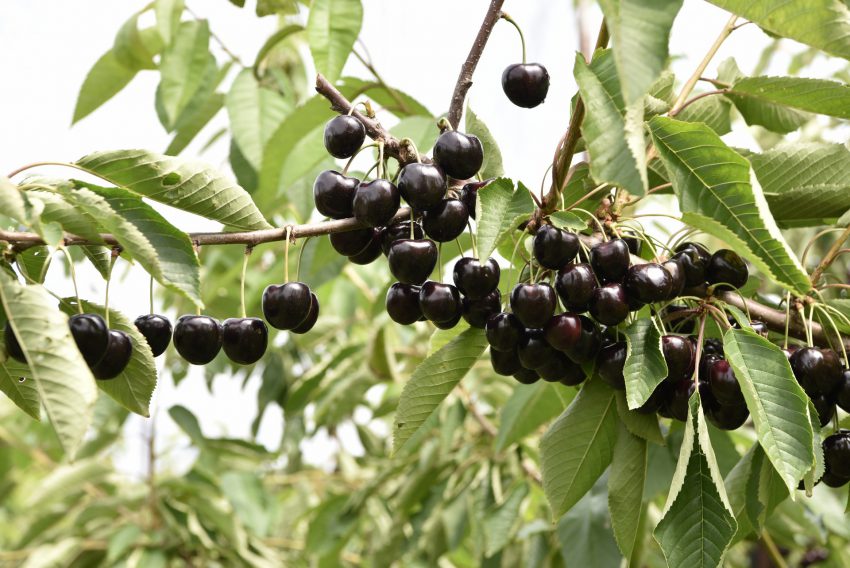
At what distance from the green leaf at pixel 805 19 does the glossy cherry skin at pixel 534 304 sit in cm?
45

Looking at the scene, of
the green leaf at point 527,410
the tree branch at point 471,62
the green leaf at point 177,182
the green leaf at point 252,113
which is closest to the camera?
the green leaf at point 177,182

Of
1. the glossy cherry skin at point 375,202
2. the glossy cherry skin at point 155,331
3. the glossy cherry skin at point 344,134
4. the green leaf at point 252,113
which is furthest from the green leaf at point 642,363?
the green leaf at point 252,113

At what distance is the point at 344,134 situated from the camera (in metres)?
1.30

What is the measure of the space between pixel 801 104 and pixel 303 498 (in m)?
2.86

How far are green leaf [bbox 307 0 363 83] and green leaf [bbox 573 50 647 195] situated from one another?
726 millimetres

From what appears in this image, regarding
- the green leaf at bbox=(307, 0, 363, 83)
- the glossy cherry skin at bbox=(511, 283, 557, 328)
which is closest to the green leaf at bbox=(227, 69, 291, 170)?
the green leaf at bbox=(307, 0, 363, 83)

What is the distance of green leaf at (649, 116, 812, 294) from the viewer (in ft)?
3.76

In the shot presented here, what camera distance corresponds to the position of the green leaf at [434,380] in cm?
140

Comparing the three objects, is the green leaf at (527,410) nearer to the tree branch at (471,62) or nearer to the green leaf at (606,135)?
the tree branch at (471,62)

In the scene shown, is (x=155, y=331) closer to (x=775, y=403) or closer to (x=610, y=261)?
(x=610, y=261)

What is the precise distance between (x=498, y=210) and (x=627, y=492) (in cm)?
49

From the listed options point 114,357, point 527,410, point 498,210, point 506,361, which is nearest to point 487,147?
point 498,210

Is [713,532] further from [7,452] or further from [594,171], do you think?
[7,452]

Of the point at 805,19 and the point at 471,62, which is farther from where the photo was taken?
the point at 471,62
